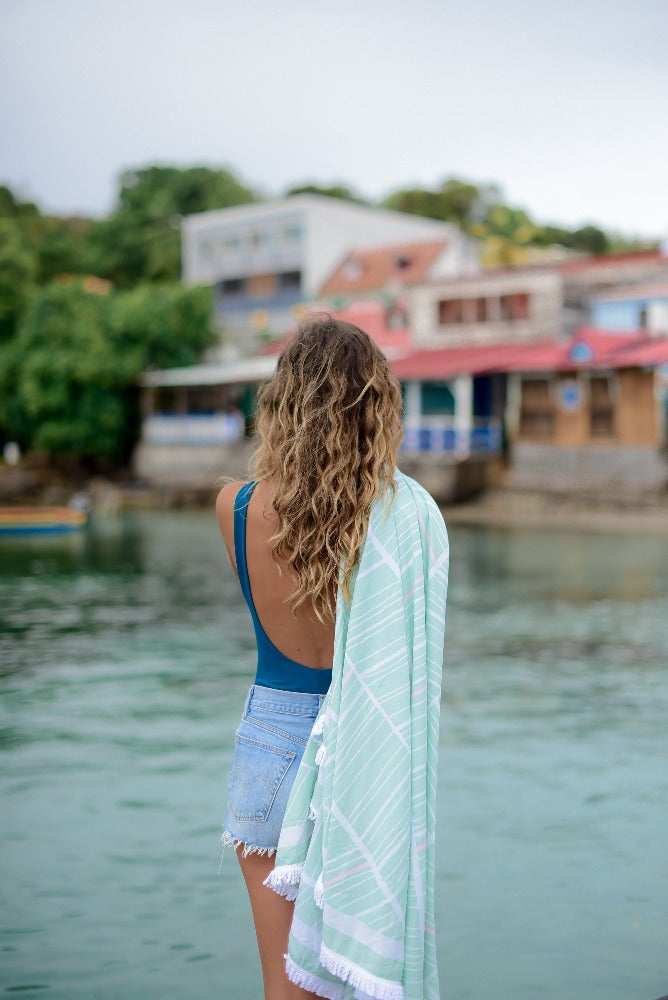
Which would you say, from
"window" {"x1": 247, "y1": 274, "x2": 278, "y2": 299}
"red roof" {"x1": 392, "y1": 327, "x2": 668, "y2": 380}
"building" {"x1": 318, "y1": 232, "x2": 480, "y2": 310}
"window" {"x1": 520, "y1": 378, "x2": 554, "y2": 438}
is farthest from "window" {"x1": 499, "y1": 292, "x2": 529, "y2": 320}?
"window" {"x1": 247, "y1": 274, "x2": 278, "y2": 299}

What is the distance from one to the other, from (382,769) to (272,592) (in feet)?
1.24

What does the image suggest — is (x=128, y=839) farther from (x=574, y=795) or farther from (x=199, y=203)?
(x=199, y=203)

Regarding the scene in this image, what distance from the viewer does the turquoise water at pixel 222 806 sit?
13.1ft

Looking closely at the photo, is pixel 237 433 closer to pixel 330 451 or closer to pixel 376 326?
pixel 376 326

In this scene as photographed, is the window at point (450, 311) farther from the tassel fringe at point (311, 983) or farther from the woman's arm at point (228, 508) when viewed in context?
the tassel fringe at point (311, 983)

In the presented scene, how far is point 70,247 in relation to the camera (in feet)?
139

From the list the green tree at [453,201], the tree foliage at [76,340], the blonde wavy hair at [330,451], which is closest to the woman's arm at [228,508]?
the blonde wavy hair at [330,451]

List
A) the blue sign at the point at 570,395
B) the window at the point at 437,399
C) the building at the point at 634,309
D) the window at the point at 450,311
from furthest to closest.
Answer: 1. the window at the point at 450,311
2. the window at the point at 437,399
3. the building at the point at 634,309
4. the blue sign at the point at 570,395

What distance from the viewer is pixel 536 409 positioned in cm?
2906

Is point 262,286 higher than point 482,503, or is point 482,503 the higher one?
point 262,286

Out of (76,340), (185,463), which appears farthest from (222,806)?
(76,340)

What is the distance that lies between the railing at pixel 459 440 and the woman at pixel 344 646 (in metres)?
26.7

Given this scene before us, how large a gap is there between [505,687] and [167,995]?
5077 millimetres

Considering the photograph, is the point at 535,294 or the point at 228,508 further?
the point at 535,294
